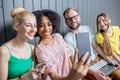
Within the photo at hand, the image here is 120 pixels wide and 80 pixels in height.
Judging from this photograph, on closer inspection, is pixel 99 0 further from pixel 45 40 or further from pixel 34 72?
pixel 34 72

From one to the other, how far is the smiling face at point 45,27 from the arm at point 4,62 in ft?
1.11

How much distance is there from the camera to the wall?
1.47 metres

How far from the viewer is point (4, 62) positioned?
1168 millimetres

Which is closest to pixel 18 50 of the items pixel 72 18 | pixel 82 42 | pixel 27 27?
pixel 27 27

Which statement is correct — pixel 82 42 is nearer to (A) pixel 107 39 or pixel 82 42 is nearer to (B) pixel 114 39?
(A) pixel 107 39

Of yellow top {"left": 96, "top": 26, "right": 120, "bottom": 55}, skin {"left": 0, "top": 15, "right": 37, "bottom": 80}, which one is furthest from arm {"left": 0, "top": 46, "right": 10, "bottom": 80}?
yellow top {"left": 96, "top": 26, "right": 120, "bottom": 55}

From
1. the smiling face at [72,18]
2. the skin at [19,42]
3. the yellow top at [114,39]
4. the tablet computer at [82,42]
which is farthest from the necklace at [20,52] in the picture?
the yellow top at [114,39]

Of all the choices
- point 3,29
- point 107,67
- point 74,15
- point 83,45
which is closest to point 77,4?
point 74,15

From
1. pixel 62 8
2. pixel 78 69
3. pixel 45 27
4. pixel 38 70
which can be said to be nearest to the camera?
pixel 78 69

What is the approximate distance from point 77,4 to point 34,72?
124 centimetres

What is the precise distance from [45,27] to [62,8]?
24.7 inches

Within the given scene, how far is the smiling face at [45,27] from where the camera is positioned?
55.6 inches

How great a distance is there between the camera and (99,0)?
247 cm

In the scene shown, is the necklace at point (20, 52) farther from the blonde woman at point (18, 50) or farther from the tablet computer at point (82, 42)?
the tablet computer at point (82, 42)
